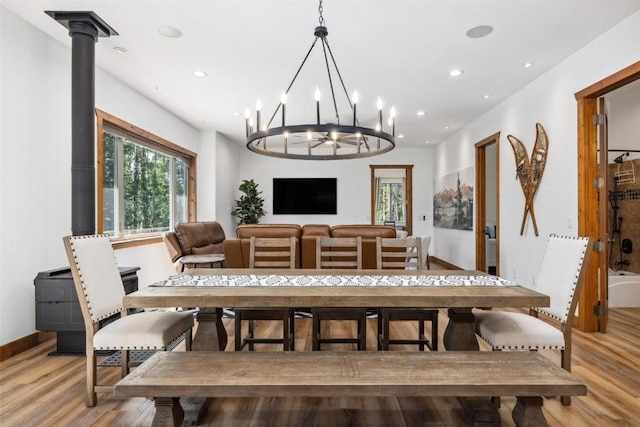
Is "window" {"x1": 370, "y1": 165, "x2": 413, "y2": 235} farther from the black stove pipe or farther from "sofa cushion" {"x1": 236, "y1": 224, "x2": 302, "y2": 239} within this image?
the black stove pipe

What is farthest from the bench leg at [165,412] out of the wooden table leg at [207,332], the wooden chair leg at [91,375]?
the wooden chair leg at [91,375]

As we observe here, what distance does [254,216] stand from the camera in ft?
26.9

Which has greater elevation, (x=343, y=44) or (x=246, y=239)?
(x=343, y=44)

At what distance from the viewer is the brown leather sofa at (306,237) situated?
395 cm

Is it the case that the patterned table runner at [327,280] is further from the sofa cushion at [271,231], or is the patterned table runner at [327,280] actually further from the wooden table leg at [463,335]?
the sofa cushion at [271,231]

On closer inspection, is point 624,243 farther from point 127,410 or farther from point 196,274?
point 127,410

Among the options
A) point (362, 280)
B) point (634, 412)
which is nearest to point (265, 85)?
point (362, 280)

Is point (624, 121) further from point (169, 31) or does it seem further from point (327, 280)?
point (169, 31)

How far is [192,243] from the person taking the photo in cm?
556

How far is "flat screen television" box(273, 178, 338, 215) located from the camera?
8.91 m

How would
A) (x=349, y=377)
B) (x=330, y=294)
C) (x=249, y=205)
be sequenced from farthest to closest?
(x=249, y=205)
(x=330, y=294)
(x=349, y=377)

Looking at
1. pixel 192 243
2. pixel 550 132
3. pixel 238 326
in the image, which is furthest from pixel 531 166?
pixel 192 243

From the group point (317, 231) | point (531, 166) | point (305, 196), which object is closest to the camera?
point (317, 231)

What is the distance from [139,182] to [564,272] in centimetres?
522
